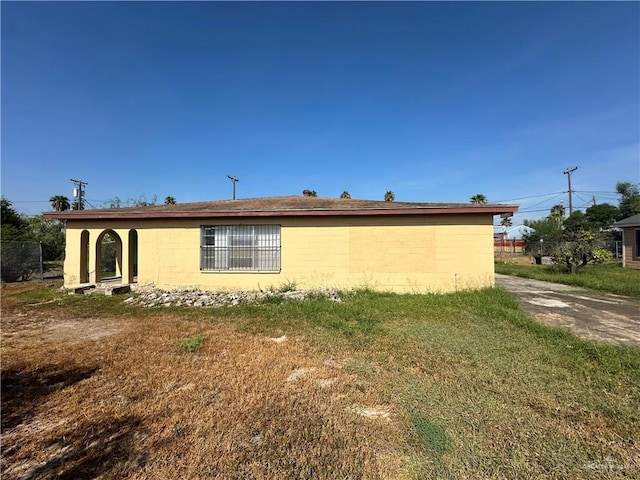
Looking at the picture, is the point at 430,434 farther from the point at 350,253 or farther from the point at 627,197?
the point at 627,197

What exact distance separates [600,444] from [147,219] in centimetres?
1116

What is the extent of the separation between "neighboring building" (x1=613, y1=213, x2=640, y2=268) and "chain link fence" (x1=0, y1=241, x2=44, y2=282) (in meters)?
29.0

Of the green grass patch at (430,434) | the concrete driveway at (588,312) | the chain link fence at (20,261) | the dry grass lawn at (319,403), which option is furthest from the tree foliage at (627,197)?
the chain link fence at (20,261)

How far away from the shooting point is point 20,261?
12414 millimetres

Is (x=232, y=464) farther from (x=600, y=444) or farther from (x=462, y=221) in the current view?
(x=462, y=221)

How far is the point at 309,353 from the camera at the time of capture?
173 inches

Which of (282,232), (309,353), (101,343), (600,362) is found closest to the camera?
(600,362)

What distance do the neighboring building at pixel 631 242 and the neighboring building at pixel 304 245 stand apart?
1433 centimetres

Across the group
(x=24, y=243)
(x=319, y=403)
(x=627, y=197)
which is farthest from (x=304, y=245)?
(x=627, y=197)

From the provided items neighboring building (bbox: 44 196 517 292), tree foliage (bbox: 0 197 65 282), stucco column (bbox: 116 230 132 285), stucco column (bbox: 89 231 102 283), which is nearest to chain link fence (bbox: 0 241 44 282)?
tree foliage (bbox: 0 197 65 282)

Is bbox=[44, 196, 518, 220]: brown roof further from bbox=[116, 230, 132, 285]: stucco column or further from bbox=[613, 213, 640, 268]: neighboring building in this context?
bbox=[613, 213, 640, 268]: neighboring building

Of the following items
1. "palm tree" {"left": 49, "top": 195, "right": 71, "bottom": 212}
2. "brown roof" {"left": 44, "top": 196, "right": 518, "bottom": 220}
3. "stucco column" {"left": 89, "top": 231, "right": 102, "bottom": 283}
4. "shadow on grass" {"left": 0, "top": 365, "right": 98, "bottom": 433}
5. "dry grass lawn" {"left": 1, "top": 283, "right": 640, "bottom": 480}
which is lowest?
"shadow on grass" {"left": 0, "top": 365, "right": 98, "bottom": 433}

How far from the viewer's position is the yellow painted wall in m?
8.73

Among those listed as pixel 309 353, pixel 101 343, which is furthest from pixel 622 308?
pixel 101 343
